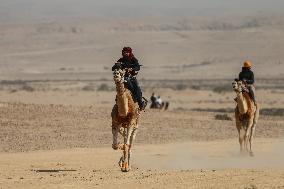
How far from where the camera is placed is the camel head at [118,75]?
59.9 feet

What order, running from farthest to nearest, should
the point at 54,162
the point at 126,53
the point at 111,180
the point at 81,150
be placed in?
the point at 81,150 → the point at 54,162 → the point at 126,53 → the point at 111,180

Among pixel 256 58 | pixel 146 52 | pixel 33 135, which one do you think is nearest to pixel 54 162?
pixel 33 135

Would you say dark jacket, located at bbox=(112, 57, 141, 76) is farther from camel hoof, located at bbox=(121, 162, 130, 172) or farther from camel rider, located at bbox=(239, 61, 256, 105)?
camel rider, located at bbox=(239, 61, 256, 105)

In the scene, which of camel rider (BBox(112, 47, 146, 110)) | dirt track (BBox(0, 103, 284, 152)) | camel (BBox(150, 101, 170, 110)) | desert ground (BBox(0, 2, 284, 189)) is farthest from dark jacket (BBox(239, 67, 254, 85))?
camel (BBox(150, 101, 170, 110))

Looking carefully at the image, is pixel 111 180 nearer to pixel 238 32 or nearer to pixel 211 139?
pixel 211 139

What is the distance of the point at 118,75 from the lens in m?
18.3

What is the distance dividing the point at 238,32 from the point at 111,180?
576 ft

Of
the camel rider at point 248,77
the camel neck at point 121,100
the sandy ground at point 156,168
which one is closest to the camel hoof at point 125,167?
the sandy ground at point 156,168

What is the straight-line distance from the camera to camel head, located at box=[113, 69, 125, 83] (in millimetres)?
18252

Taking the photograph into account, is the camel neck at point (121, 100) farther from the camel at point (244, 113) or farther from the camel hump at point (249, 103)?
the camel hump at point (249, 103)

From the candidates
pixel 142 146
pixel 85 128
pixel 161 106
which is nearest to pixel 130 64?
pixel 142 146

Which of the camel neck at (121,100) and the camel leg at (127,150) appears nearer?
the camel neck at (121,100)

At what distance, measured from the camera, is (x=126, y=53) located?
19.6 metres

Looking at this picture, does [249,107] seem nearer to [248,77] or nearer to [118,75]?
[248,77]
